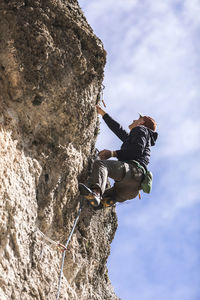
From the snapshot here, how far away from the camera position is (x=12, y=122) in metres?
5.76

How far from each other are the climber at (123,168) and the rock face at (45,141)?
284 millimetres

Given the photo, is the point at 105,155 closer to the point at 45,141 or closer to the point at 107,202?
the point at 107,202

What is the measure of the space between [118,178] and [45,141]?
4.92 feet

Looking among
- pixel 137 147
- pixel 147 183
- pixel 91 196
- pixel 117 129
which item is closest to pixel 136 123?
pixel 117 129

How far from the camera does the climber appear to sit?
6.78 m

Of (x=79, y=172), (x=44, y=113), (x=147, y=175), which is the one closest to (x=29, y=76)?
(x=44, y=113)

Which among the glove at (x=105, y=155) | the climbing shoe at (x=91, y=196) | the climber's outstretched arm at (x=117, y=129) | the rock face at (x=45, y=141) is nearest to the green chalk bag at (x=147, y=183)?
the glove at (x=105, y=155)

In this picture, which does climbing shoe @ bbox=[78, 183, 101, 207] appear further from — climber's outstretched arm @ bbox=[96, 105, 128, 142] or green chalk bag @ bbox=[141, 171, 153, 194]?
climber's outstretched arm @ bbox=[96, 105, 128, 142]

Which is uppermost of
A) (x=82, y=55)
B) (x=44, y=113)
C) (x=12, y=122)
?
(x=82, y=55)

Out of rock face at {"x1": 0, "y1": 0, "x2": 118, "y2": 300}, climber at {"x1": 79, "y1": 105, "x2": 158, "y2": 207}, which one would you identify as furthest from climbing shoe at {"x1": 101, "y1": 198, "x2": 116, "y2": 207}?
rock face at {"x1": 0, "y1": 0, "x2": 118, "y2": 300}

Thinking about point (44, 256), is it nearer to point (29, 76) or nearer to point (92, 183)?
point (92, 183)

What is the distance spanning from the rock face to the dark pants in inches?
11.0

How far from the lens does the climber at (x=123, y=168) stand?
267 inches

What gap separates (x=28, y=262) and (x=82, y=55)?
3173 millimetres
